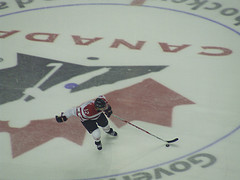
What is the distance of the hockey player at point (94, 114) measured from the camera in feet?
19.9

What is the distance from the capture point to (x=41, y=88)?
7871mm

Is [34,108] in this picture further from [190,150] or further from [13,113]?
[190,150]

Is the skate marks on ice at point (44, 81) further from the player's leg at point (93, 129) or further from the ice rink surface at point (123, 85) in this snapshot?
the player's leg at point (93, 129)

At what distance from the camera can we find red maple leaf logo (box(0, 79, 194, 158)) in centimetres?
654

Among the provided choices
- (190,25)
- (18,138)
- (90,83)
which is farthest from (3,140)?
(190,25)

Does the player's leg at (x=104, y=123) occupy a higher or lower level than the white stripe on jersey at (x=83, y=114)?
lower

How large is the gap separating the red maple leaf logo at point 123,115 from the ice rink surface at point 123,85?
0.02 meters

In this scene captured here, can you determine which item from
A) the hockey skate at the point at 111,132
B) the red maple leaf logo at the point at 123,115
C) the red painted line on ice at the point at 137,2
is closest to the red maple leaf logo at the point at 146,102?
the red maple leaf logo at the point at 123,115

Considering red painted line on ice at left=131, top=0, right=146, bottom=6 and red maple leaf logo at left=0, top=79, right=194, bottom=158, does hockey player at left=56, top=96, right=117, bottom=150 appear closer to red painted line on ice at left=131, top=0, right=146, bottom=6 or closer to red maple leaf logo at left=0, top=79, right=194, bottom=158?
red maple leaf logo at left=0, top=79, right=194, bottom=158

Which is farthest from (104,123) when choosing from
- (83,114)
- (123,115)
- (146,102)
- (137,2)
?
(137,2)

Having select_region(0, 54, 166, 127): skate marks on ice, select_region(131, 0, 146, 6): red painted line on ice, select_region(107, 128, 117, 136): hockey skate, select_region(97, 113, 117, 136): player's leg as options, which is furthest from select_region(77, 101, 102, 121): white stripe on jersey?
A: select_region(131, 0, 146, 6): red painted line on ice

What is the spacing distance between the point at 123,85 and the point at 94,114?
183 centimetres

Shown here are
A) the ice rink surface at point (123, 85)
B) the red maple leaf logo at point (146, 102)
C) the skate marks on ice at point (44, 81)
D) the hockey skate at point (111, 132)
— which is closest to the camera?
the ice rink surface at point (123, 85)

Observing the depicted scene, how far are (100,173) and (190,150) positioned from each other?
1.38 meters
